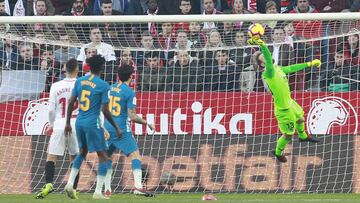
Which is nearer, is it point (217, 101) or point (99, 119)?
point (99, 119)

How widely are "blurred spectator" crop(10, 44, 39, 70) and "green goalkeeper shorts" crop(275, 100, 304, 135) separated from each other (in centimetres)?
420

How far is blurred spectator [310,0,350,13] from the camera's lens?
23406 mm

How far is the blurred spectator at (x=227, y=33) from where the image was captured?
2066cm

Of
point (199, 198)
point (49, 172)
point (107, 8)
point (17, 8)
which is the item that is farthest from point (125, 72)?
point (17, 8)

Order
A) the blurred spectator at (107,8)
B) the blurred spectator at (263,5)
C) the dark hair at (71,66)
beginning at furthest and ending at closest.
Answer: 1. the blurred spectator at (263,5)
2. the blurred spectator at (107,8)
3. the dark hair at (71,66)

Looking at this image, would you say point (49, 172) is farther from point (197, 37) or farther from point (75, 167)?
point (197, 37)

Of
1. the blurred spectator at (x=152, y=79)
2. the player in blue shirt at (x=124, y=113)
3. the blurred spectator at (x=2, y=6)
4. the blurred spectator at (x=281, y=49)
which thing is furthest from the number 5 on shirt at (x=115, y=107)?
the blurred spectator at (x=2, y=6)

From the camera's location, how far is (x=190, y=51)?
67.7 feet

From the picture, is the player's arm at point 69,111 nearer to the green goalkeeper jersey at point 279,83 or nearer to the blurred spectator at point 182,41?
the green goalkeeper jersey at point 279,83

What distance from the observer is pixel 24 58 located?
2023 centimetres

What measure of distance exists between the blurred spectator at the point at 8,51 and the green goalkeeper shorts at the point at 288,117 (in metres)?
4.57

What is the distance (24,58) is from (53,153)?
10.8ft

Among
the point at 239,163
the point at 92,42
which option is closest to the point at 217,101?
the point at 239,163

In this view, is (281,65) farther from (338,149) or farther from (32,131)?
(32,131)
